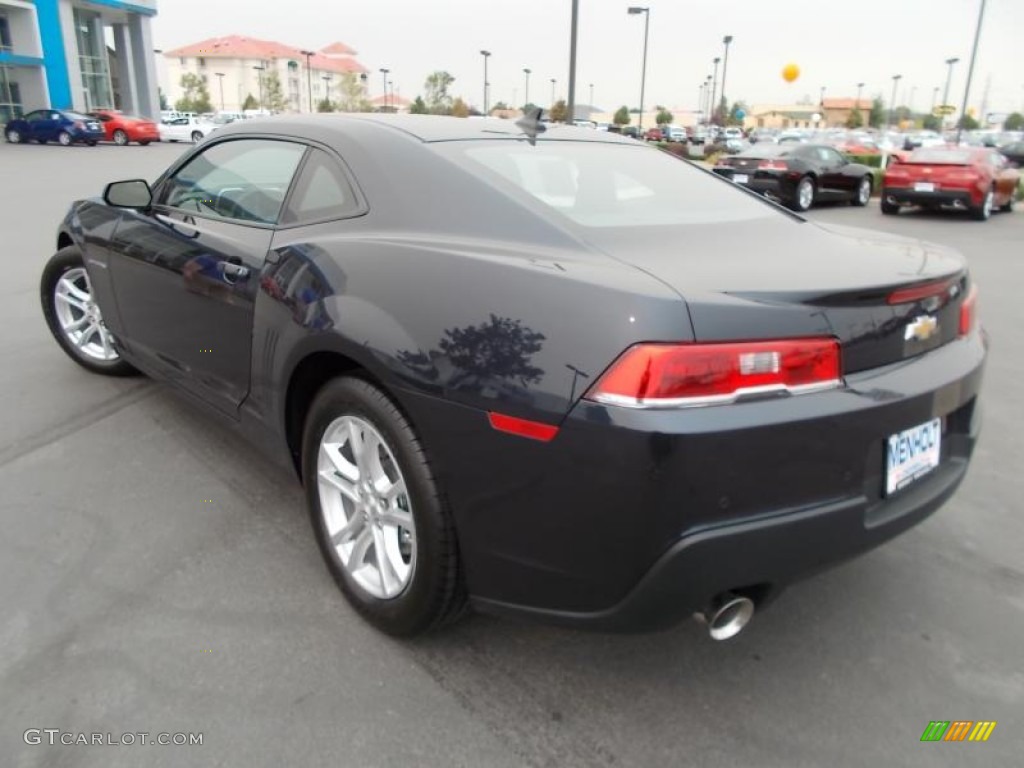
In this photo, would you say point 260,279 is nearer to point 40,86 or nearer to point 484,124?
point 484,124

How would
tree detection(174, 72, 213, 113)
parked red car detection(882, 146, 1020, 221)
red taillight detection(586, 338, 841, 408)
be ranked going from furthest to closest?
tree detection(174, 72, 213, 113)
parked red car detection(882, 146, 1020, 221)
red taillight detection(586, 338, 841, 408)

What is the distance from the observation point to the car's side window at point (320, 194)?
2.63m

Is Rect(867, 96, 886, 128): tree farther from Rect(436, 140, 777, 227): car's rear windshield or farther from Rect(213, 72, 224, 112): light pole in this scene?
Rect(436, 140, 777, 227): car's rear windshield

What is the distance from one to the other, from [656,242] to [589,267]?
13.6 inches

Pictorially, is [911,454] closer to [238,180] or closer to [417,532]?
[417,532]

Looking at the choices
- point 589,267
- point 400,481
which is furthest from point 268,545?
point 589,267

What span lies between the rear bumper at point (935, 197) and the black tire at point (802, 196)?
1.50 meters

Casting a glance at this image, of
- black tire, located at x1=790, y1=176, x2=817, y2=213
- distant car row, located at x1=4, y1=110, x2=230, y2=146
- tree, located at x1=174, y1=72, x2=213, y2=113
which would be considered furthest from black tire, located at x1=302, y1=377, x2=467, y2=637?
tree, located at x1=174, y1=72, x2=213, y2=113

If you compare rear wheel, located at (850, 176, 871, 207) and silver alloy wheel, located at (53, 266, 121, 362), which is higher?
silver alloy wheel, located at (53, 266, 121, 362)

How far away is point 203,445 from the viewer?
378 centimetres

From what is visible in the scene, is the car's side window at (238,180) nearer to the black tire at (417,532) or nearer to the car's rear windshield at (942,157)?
the black tire at (417,532)

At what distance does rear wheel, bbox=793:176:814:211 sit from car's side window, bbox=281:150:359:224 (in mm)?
13896

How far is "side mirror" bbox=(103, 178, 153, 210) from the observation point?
3629 millimetres

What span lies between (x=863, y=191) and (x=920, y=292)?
55.1ft
